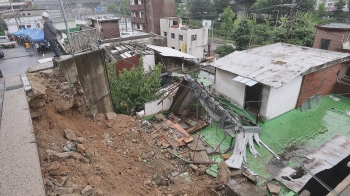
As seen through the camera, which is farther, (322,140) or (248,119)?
(248,119)

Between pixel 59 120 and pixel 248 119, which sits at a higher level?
pixel 59 120

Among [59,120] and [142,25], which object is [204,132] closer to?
[59,120]

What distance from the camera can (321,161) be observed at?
8.51 metres

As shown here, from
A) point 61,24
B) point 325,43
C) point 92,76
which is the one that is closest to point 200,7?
point 61,24

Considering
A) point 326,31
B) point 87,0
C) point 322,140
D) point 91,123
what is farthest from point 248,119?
point 87,0

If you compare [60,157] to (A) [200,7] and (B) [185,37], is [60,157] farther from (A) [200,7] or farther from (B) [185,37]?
(A) [200,7]

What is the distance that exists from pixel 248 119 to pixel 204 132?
2.97 meters

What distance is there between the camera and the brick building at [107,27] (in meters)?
23.3

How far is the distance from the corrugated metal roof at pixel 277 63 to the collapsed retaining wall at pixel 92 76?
779 cm

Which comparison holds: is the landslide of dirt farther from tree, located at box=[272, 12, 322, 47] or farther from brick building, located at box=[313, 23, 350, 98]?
tree, located at box=[272, 12, 322, 47]

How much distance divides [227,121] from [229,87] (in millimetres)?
4789

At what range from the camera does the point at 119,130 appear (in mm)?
9602

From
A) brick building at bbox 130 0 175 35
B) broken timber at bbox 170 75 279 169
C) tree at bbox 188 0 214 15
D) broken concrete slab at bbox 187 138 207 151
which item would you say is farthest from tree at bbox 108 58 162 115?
tree at bbox 188 0 214 15

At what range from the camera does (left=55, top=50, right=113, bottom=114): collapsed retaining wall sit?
28.2 feet
